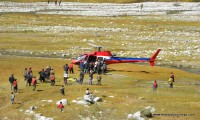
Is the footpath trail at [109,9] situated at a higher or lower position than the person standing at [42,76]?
higher

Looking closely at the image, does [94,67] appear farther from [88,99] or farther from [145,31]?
[145,31]

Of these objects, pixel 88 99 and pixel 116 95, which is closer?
pixel 88 99

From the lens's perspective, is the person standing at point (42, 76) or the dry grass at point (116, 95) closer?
the dry grass at point (116, 95)

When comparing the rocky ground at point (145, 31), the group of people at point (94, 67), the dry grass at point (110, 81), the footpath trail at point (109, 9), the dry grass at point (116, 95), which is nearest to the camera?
the dry grass at point (116, 95)

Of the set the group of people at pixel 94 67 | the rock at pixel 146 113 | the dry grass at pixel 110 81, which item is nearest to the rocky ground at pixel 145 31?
the dry grass at pixel 110 81

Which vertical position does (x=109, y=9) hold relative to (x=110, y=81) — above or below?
above

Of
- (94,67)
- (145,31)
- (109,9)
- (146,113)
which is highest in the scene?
(109,9)

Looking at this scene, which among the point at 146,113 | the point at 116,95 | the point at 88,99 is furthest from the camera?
the point at 116,95

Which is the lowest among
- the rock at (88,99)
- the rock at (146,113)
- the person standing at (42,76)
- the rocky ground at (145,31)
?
the rock at (146,113)

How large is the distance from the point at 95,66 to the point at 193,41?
3749 centimetres

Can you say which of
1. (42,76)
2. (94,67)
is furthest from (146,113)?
(94,67)

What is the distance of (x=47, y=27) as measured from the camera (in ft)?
375

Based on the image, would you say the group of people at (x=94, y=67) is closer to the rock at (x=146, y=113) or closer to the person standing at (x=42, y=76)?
the person standing at (x=42, y=76)

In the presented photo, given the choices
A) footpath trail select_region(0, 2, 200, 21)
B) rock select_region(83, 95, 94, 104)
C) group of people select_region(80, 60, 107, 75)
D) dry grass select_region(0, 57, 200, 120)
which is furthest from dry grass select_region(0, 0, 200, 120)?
footpath trail select_region(0, 2, 200, 21)
